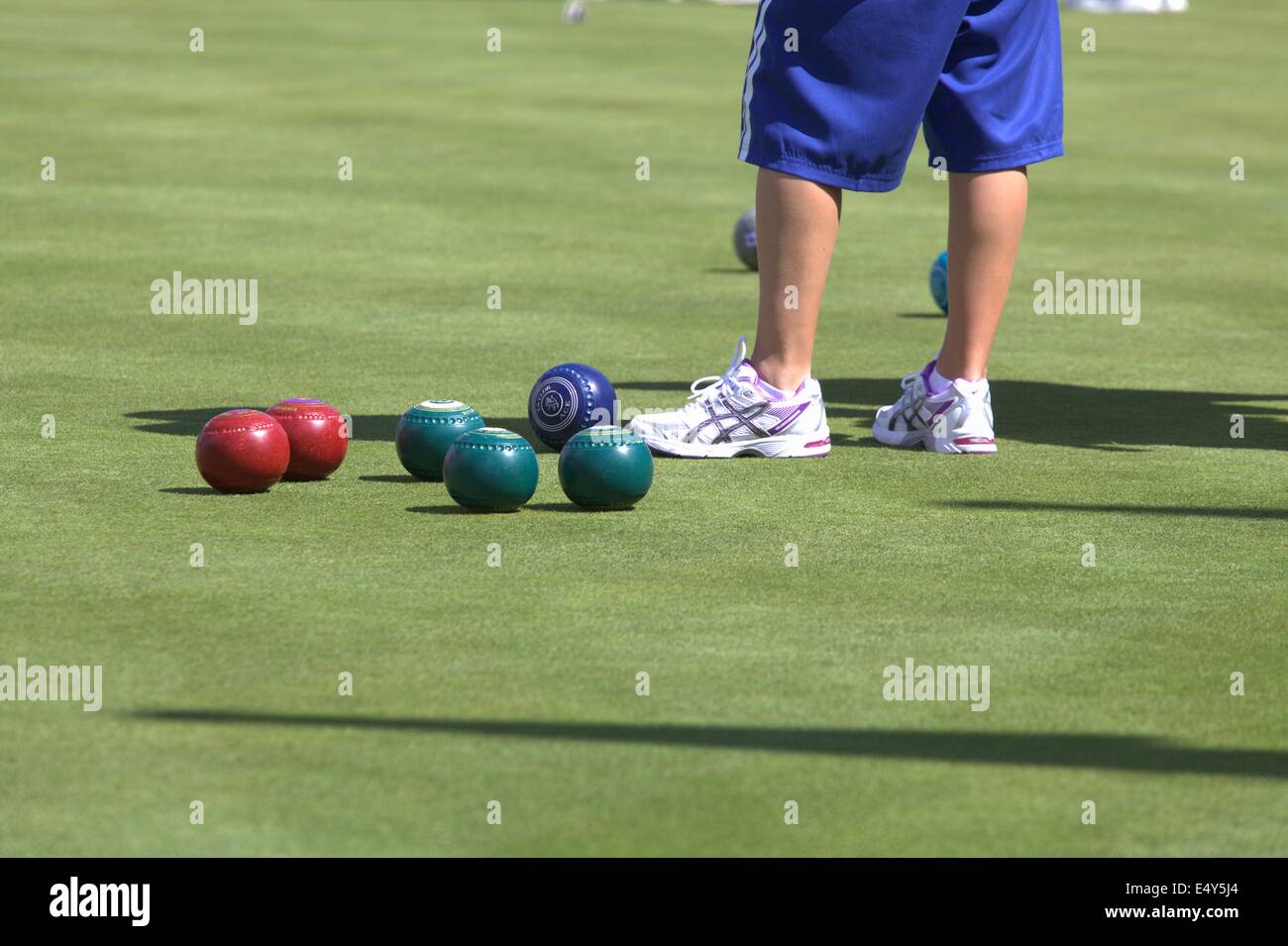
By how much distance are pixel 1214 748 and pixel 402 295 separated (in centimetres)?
651

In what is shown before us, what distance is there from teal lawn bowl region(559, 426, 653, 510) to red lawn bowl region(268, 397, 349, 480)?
2.33 ft

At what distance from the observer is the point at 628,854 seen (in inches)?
138

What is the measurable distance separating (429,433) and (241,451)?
21.8 inches

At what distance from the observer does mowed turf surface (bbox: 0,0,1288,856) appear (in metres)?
3.75

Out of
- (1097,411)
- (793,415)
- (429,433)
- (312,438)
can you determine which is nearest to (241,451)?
(312,438)

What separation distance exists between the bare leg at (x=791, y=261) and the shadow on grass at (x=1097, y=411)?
1.38 feet

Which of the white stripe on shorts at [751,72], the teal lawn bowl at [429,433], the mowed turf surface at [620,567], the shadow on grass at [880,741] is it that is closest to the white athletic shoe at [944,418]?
the mowed turf surface at [620,567]

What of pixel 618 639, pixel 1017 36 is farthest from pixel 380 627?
pixel 1017 36

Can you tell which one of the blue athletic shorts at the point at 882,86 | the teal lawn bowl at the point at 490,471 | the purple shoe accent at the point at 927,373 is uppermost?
the blue athletic shorts at the point at 882,86

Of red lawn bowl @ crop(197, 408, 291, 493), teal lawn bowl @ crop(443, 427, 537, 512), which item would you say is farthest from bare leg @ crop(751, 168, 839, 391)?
red lawn bowl @ crop(197, 408, 291, 493)

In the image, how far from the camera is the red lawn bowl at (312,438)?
6238mm

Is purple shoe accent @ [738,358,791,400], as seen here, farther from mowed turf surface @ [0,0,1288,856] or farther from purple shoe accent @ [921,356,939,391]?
purple shoe accent @ [921,356,939,391]

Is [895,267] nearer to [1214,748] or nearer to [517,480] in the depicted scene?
[517,480]

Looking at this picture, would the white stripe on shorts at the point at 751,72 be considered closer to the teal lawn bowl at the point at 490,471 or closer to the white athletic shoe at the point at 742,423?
the white athletic shoe at the point at 742,423
